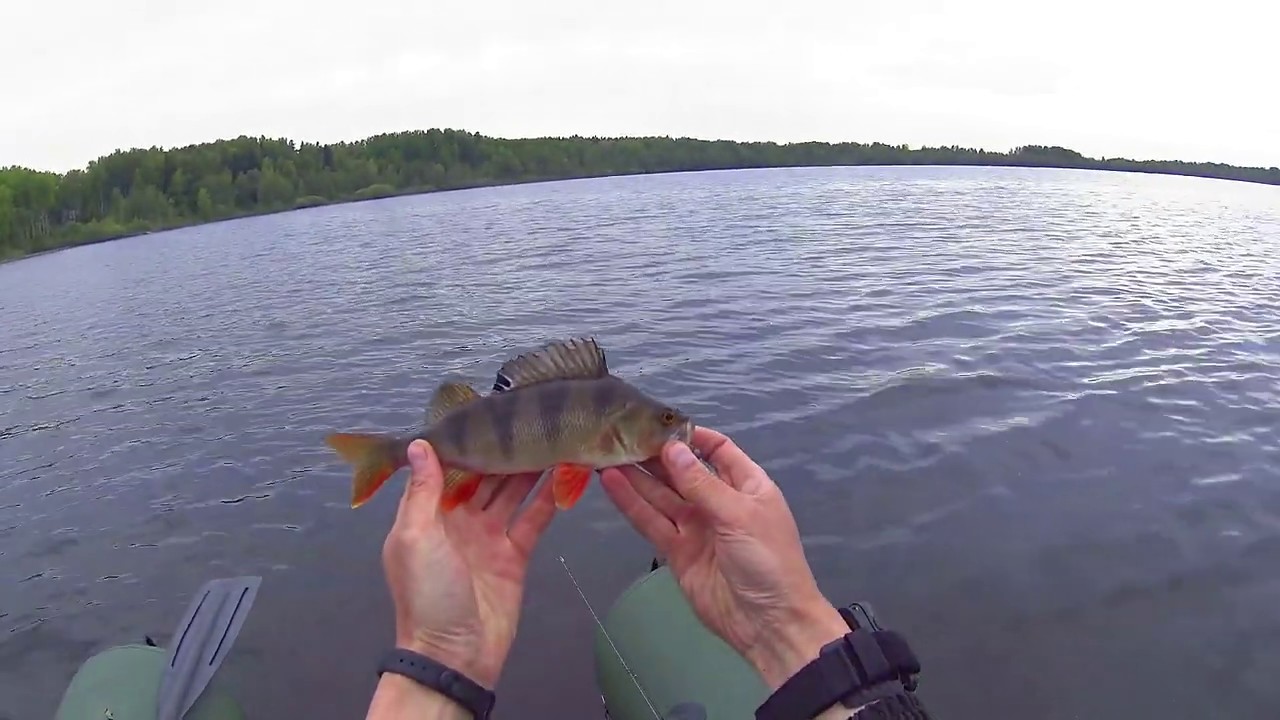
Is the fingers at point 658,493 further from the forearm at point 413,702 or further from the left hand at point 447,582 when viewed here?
the forearm at point 413,702

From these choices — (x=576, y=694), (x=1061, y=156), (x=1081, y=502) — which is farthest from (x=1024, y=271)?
(x=1061, y=156)

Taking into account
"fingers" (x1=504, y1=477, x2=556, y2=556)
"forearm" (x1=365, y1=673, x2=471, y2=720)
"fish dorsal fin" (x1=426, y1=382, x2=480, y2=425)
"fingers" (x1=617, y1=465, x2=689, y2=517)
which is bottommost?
"forearm" (x1=365, y1=673, x2=471, y2=720)

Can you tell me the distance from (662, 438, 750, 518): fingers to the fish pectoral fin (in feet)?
2.58

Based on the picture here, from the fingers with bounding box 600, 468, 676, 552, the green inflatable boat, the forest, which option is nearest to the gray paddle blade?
the green inflatable boat

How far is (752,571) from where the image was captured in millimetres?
3189

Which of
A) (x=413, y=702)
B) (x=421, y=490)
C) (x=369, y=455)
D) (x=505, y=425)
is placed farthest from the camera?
(x=369, y=455)

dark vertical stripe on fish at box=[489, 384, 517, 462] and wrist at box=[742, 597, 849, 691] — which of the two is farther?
dark vertical stripe on fish at box=[489, 384, 517, 462]

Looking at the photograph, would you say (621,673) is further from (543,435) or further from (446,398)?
(446,398)

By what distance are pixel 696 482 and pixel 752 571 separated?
0.43 m

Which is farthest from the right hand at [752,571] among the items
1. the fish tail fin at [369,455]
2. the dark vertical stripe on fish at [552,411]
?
the fish tail fin at [369,455]

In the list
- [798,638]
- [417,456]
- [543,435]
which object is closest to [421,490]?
[417,456]

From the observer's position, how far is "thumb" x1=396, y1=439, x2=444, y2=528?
336cm

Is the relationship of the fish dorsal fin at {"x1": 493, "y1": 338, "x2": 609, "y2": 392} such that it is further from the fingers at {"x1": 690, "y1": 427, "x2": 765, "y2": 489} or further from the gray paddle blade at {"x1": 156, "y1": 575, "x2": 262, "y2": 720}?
the gray paddle blade at {"x1": 156, "y1": 575, "x2": 262, "y2": 720}

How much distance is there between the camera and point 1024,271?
76.7 ft
